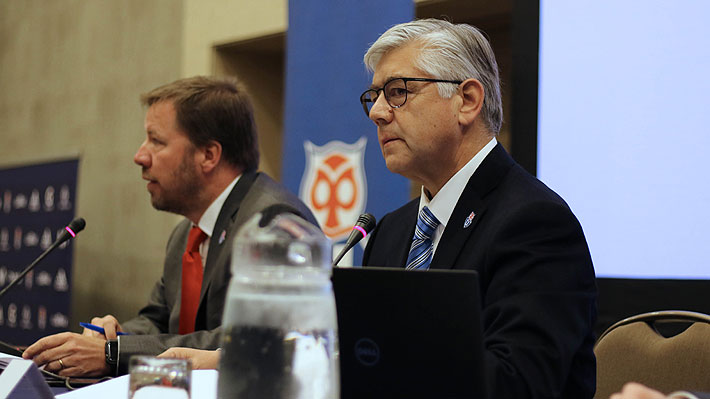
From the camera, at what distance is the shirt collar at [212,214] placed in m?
2.62

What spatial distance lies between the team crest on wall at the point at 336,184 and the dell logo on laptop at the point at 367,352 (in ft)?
7.41

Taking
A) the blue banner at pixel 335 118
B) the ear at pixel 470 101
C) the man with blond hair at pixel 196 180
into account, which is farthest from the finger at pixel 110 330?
the blue banner at pixel 335 118

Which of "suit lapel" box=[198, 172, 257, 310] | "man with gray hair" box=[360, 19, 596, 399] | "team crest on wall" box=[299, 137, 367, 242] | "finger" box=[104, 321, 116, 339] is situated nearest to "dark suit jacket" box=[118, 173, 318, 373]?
"suit lapel" box=[198, 172, 257, 310]

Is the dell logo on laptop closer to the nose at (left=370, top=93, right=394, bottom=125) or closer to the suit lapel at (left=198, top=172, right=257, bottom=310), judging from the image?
the nose at (left=370, top=93, right=394, bottom=125)

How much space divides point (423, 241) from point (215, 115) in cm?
122

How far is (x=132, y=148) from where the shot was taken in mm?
6211

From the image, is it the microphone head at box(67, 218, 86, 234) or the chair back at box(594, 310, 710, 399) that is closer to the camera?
the chair back at box(594, 310, 710, 399)

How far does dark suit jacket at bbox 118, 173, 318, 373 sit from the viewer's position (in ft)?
6.39

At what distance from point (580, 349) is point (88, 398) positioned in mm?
906

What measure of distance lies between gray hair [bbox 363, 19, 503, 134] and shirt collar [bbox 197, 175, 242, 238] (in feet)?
3.46

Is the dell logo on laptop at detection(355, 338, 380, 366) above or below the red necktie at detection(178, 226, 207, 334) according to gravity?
above

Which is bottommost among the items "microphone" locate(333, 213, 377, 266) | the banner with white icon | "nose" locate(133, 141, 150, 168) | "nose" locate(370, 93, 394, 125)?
the banner with white icon

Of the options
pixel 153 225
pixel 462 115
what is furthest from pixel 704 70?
pixel 153 225

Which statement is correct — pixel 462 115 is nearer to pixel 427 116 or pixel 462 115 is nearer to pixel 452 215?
pixel 427 116
